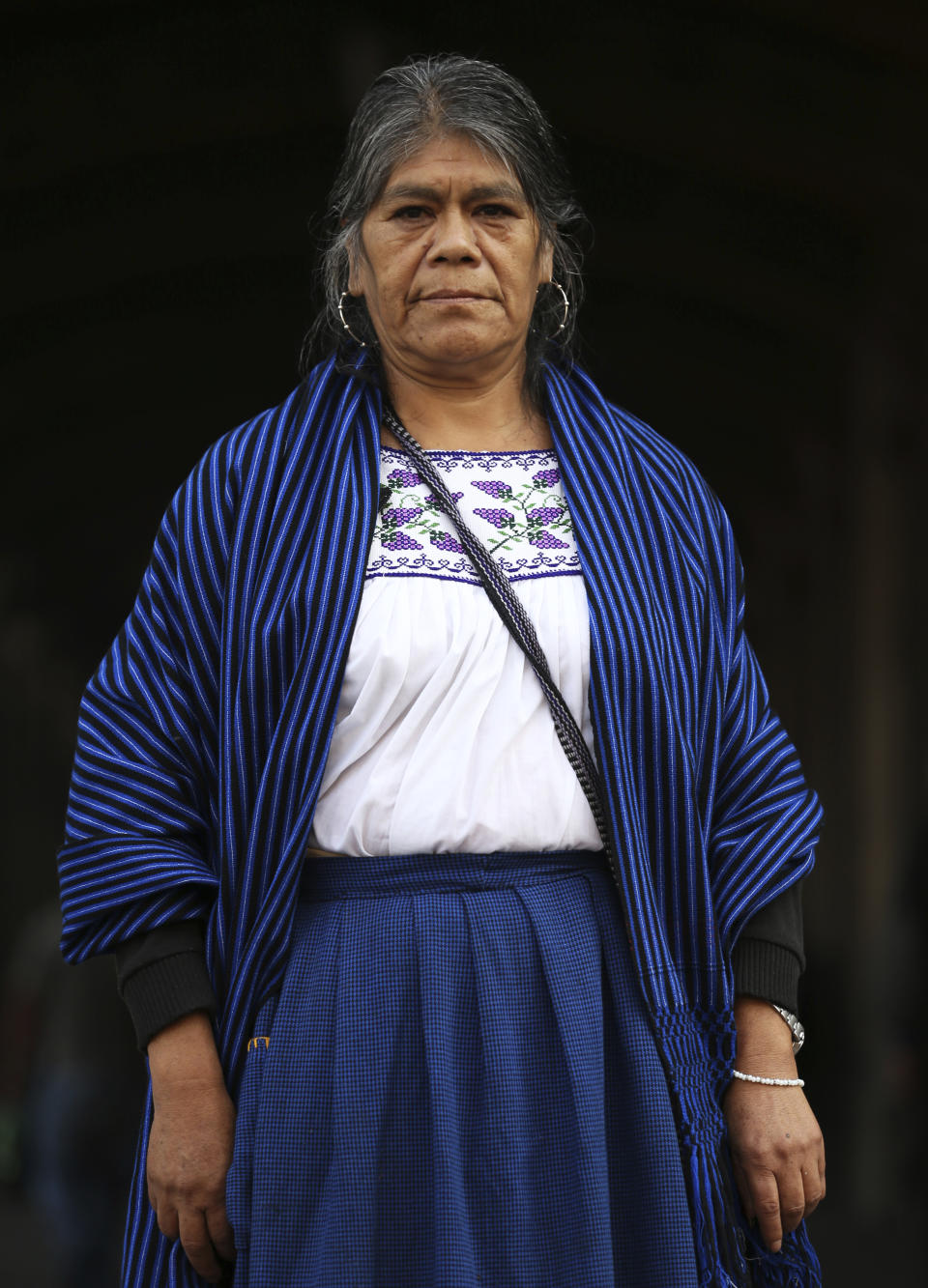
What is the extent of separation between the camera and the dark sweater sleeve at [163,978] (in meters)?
2.08

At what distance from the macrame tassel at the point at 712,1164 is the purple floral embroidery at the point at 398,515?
0.69 metres

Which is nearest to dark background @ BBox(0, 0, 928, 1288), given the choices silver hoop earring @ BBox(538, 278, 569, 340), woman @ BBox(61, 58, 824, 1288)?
silver hoop earring @ BBox(538, 278, 569, 340)

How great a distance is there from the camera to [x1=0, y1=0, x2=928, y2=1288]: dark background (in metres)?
7.72

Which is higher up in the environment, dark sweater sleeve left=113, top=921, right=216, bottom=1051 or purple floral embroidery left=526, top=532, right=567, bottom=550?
purple floral embroidery left=526, top=532, right=567, bottom=550

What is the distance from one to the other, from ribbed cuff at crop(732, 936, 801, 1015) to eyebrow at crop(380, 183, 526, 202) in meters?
1.01

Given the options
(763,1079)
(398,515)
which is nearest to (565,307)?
(398,515)

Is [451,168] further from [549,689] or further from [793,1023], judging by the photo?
[793,1023]

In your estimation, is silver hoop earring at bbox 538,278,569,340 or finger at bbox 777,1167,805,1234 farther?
silver hoop earring at bbox 538,278,569,340

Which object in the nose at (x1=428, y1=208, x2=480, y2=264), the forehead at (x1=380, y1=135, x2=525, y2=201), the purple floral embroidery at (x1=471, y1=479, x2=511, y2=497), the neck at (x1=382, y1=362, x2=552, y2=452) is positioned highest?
the forehead at (x1=380, y1=135, x2=525, y2=201)

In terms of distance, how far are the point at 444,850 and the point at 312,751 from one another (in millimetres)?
196

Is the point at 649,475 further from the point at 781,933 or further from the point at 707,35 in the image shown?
the point at 707,35

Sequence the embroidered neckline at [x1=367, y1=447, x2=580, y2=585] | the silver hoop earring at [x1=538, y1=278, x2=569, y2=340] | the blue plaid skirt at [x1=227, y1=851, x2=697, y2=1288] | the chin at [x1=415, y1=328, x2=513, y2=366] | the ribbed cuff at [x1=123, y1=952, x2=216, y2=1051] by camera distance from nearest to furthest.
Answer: the blue plaid skirt at [x1=227, y1=851, x2=697, y2=1288]
the ribbed cuff at [x1=123, y1=952, x2=216, y2=1051]
the embroidered neckline at [x1=367, y1=447, x2=580, y2=585]
the chin at [x1=415, y1=328, x2=513, y2=366]
the silver hoop earring at [x1=538, y1=278, x2=569, y2=340]

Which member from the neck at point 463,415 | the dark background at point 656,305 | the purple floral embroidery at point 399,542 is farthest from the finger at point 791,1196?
the dark background at point 656,305

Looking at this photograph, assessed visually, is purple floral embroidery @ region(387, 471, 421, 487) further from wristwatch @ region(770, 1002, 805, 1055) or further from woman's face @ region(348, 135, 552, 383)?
wristwatch @ region(770, 1002, 805, 1055)
